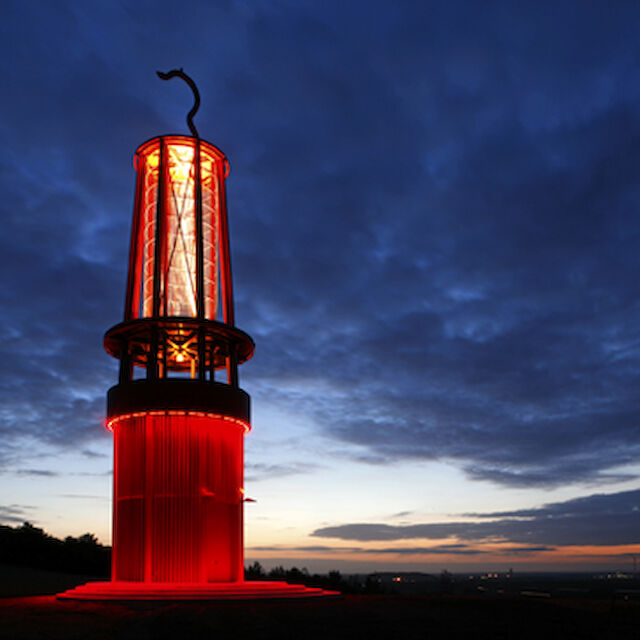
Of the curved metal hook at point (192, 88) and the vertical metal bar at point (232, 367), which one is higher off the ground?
the curved metal hook at point (192, 88)

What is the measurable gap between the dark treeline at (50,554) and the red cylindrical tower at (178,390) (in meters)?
18.4

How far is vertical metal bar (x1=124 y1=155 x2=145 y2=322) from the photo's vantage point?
2903cm

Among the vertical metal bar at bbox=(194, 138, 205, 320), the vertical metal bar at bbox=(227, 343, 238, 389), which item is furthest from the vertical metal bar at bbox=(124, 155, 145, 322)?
the vertical metal bar at bbox=(227, 343, 238, 389)

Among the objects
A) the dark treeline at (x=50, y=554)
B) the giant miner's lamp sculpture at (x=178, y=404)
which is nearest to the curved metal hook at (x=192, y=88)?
the giant miner's lamp sculpture at (x=178, y=404)

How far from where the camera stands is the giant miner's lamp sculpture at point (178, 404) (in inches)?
958

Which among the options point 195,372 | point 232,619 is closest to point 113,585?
point 232,619

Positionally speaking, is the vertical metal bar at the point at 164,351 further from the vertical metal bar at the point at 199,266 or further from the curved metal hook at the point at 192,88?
the curved metal hook at the point at 192,88

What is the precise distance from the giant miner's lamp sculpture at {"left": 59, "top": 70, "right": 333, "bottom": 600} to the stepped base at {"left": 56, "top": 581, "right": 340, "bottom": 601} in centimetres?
5

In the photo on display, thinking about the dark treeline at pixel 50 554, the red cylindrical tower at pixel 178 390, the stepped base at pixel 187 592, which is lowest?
the stepped base at pixel 187 592

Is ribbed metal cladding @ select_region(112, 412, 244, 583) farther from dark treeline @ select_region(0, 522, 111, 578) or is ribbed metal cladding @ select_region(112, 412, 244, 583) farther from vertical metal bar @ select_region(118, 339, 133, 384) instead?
dark treeline @ select_region(0, 522, 111, 578)

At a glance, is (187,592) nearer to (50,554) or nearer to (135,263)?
(135,263)

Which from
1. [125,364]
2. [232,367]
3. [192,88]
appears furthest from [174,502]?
[192,88]

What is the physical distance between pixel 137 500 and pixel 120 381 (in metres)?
4.85

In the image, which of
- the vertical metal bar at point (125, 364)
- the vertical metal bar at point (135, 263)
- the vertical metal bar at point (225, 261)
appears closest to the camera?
the vertical metal bar at point (125, 364)
